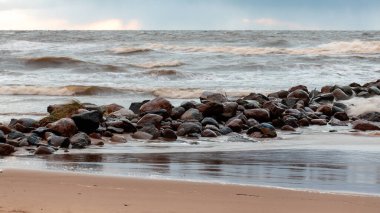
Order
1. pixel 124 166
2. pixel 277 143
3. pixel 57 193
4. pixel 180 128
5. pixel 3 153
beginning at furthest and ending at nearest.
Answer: pixel 180 128 < pixel 277 143 < pixel 3 153 < pixel 124 166 < pixel 57 193

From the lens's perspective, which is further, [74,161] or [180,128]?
[180,128]

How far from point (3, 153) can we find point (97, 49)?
25990 mm

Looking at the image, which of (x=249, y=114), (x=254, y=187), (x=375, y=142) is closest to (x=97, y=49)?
(x=249, y=114)

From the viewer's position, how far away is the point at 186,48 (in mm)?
33188

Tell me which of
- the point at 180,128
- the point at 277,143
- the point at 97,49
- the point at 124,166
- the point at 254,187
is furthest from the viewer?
the point at 97,49

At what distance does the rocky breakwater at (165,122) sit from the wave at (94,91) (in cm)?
358

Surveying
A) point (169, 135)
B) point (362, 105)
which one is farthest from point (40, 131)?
point (362, 105)

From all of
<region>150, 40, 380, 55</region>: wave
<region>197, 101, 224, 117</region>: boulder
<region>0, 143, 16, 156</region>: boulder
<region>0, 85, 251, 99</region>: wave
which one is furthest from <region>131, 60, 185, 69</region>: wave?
<region>0, 143, 16, 156</region>: boulder

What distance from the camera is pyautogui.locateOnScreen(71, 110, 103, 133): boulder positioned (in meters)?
8.20

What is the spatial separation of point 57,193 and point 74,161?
6.16 ft

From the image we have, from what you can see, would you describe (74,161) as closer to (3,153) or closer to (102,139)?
(3,153)

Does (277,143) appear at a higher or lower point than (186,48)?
lower

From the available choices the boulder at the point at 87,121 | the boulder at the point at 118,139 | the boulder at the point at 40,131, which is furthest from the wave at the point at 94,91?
the boulder at the point at 40,131

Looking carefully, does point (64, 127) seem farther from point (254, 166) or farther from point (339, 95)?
point (339, 95)
